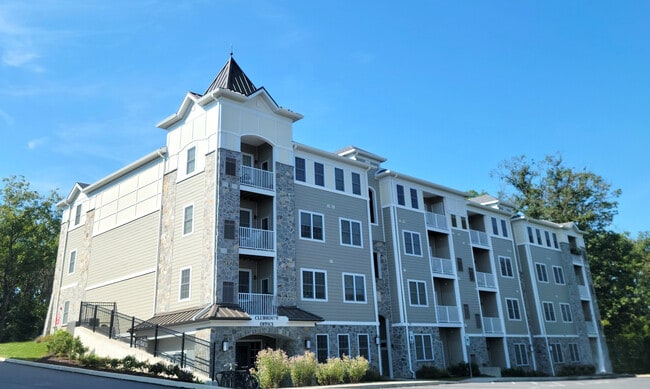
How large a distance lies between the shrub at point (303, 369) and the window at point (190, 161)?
37.0 ft

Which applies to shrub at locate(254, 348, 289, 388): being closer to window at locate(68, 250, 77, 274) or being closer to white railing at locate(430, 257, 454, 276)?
white railing at locate(430, 257, 454, 276)

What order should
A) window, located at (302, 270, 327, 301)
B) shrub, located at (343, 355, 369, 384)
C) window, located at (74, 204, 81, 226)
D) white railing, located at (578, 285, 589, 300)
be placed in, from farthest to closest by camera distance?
white railing, located at (578, 285, 589, 300)
window, located at (74, 204, 81, 226)
window, located at (302, 270, 327, 301)
shrub, located at (343, 355, 369, 384)

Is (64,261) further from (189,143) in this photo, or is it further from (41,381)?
(41,381)

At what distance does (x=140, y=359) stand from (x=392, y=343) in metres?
15.3

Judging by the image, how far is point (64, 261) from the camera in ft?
120

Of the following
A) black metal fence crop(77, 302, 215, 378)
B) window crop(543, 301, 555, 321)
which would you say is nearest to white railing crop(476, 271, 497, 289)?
window crop(543, 301, 555, 321)

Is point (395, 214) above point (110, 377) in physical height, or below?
above

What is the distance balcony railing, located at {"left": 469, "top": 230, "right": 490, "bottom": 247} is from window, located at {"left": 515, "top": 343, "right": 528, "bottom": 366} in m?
8.27

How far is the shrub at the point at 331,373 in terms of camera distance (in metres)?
22.9

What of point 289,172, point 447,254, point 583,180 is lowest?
point 447,254

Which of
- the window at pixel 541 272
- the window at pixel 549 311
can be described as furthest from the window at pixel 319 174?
the window at pixel 549 311

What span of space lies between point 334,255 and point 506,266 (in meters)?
20.2

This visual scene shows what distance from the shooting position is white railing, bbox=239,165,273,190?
26.1 meters

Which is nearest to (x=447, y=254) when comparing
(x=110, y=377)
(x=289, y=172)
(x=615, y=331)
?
(x=289, y=172)
